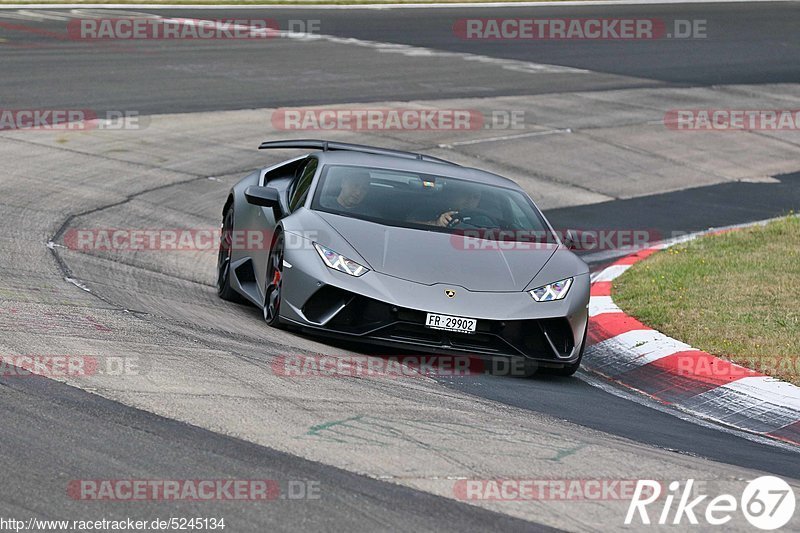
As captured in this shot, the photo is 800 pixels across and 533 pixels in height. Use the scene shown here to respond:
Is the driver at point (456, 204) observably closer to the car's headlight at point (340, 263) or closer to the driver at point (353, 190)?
the driver at point (353, 190)

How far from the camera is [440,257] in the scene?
8023 millimetres

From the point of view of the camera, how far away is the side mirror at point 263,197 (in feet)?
28.8

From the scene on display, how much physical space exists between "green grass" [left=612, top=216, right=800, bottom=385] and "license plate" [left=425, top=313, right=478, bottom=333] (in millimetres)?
1880

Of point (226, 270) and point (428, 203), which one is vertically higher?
point (428, 203)

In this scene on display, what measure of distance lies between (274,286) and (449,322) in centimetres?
132

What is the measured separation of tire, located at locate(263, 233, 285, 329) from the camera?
809 centimetres

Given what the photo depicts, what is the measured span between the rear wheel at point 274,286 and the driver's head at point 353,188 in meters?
0.57

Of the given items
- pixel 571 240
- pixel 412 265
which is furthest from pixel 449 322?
pixel 571 240

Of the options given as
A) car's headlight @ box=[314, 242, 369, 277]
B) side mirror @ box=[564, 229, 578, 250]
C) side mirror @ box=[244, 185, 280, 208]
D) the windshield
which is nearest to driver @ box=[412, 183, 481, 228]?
the windshield

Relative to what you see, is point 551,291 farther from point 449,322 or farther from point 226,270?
point 226,270

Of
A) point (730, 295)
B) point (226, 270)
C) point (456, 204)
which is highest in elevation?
point (456, 204)

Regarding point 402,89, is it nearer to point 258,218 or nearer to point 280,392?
point 258,218

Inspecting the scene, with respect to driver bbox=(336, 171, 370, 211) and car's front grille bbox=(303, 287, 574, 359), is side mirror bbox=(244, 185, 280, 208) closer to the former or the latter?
driver bbox=(336, 171, 370, 211)

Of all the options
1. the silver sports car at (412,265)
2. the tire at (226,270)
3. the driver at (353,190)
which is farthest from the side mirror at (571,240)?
the tire at (226,270)
